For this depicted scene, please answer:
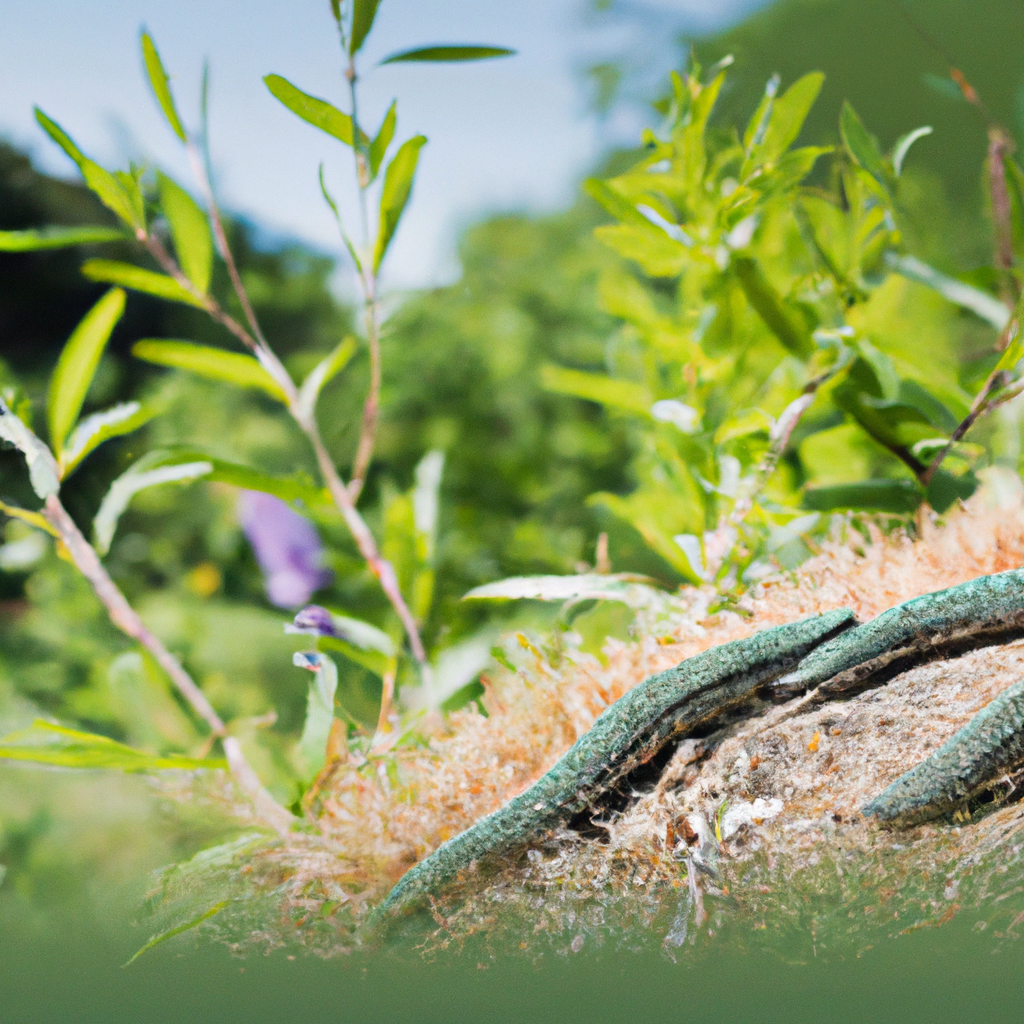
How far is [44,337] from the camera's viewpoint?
3.41 ft

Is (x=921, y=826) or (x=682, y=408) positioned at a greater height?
(x=682, y=408)

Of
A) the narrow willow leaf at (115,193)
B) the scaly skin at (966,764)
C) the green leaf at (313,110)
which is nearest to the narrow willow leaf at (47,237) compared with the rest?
the narrow willow leaf at (115,193)

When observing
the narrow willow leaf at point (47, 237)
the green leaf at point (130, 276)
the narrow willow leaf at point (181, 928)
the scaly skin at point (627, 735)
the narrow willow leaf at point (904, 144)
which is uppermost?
the narrow willow leaf at point (904, 144)

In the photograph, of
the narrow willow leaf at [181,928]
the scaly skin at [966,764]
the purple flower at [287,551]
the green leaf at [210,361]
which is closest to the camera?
the scaly skin at [966,764]

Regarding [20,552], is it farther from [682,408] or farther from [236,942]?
[682,408]

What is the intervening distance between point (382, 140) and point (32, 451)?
278mm

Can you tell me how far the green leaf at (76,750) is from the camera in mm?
390

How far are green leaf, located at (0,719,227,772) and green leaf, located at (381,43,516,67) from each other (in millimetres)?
436

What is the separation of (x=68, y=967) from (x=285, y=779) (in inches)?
6.0

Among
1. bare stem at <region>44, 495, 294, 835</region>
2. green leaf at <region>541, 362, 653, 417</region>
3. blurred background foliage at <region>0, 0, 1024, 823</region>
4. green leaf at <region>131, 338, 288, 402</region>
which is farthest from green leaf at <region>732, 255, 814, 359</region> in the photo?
bare stem at <region>44, 495, 294, 835</region>

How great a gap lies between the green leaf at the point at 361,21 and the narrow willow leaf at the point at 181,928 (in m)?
0.49

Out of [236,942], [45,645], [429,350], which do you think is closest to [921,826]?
[236,942]

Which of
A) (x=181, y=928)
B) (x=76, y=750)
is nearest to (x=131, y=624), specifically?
(x=76, y=750)

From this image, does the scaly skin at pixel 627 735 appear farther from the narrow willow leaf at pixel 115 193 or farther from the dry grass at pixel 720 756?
the narrow willow leaf at pixel 115 193
